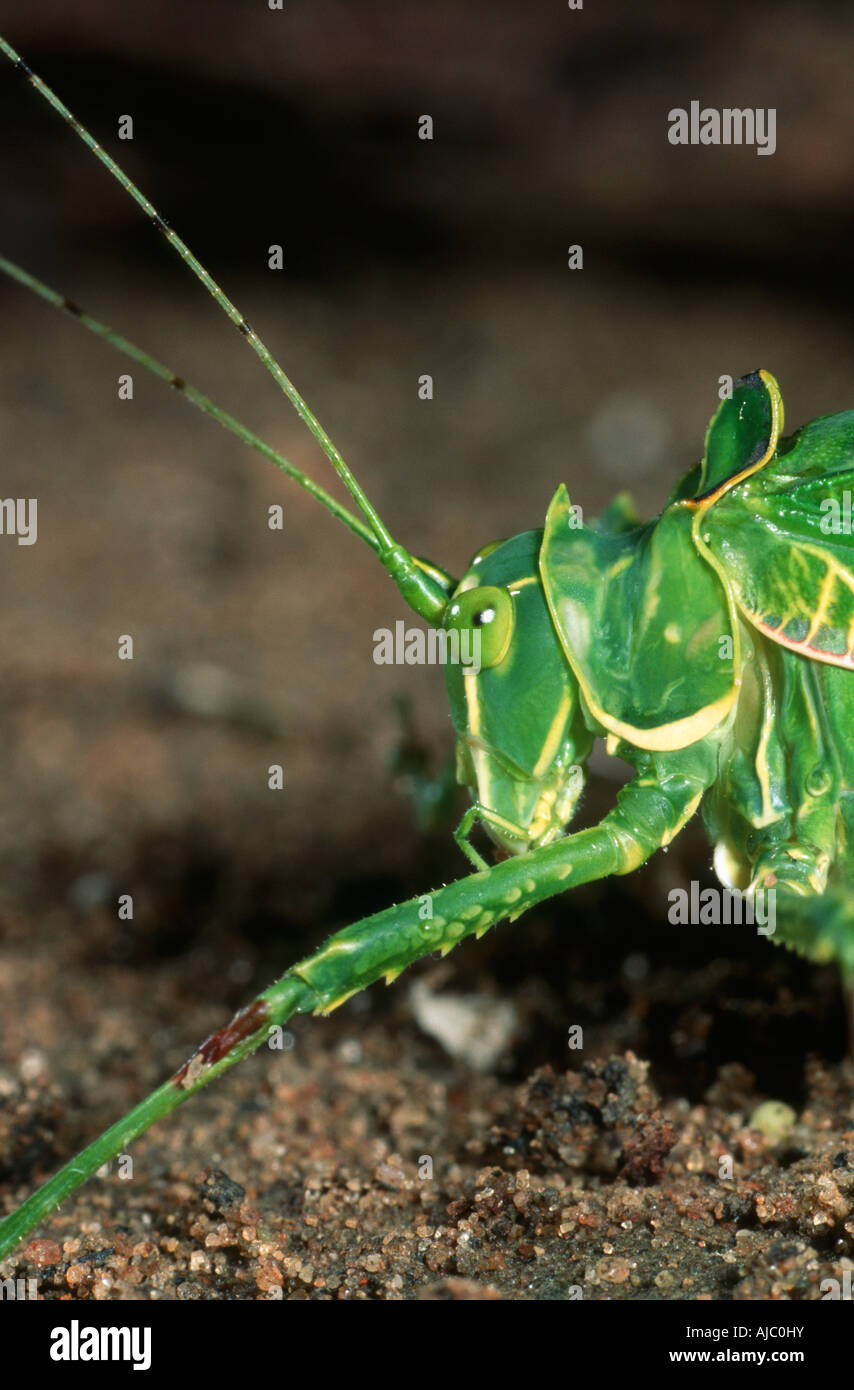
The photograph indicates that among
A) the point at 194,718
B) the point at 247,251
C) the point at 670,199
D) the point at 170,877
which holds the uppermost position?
the point at 247,251

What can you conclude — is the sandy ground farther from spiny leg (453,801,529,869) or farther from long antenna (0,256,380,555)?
long antenna (0,256,380,555)

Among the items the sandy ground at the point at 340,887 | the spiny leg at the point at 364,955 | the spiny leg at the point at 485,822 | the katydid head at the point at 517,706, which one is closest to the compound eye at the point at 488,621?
the katydid head at the point at 517,706

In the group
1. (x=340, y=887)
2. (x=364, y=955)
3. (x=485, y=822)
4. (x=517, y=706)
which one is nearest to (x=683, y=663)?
(x=517, y=706)

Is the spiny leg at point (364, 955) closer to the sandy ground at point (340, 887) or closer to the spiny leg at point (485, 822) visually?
the spiny leg at point (485, 822)

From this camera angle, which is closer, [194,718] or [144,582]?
[194,718]

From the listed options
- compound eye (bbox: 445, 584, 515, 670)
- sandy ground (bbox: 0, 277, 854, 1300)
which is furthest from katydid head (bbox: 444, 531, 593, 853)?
Result: sandy ground (bbox: 0, 277, 854, 1300)

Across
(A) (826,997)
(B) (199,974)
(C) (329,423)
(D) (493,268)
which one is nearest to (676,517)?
(A) (826,997)
